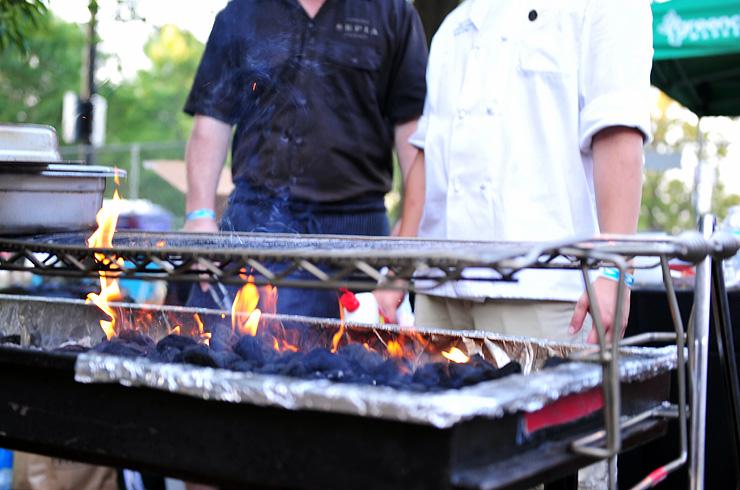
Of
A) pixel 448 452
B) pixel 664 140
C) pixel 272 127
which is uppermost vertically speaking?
pixel 664 140

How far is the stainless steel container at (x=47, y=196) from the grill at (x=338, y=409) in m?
0.25

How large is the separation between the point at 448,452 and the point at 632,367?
2.24 ft

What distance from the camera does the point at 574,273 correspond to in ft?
8.93

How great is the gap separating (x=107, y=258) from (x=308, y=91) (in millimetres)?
1556

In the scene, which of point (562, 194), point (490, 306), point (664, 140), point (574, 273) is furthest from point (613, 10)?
point (664, 140)

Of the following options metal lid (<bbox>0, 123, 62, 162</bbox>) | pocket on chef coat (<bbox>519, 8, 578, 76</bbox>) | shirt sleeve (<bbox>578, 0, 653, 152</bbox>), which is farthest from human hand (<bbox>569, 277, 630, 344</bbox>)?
metal lid (<bbox>0, 123, 62, 162</bbox>)

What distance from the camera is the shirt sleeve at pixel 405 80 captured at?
3.79 meters

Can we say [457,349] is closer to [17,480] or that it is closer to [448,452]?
[448,452]

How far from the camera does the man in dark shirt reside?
11.6 feet

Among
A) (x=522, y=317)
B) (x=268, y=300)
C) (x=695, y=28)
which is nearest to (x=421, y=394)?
(x=522, y=317)

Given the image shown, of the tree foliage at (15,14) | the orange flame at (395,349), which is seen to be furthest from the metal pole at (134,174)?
the orange flame at (395,349)

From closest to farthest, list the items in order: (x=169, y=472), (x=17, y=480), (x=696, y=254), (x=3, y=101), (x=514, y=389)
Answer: (x=514, y=389) → (x=169, y=472) → (x=696, y=254) → (x=17, y=480) → (x=3, y=101)

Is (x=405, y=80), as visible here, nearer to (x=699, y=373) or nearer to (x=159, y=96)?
(x=699, y=373)

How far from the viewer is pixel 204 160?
3805mm
